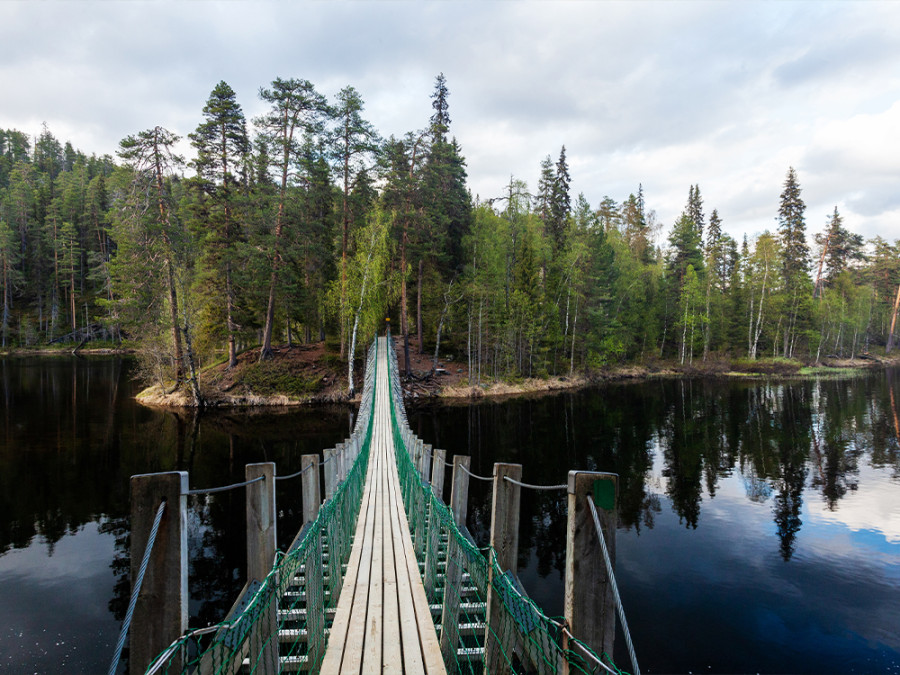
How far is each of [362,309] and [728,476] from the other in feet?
58.1

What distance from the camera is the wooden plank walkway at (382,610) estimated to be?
10.6 ft

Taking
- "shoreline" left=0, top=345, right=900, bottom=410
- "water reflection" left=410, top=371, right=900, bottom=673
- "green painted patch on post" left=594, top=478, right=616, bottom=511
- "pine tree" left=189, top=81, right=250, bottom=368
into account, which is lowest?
"water reflection" left=410, top=371, right=900, bottom=673

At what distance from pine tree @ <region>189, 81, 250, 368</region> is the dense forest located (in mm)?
89

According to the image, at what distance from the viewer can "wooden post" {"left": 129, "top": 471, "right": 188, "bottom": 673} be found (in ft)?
6.90

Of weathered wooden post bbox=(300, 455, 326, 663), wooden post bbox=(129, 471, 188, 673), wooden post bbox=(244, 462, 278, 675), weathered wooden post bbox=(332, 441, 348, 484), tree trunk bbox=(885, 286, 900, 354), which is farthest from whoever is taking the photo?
tree trunk bbox=(885, 286, 900, 354)

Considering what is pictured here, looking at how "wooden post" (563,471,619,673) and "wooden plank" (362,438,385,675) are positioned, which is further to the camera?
"wooden plank" (362,438,385,675)

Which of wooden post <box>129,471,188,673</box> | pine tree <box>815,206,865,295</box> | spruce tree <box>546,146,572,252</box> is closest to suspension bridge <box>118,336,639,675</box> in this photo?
wooden post <box>129,471,188,673</box>

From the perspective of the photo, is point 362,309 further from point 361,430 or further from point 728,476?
point 728,476

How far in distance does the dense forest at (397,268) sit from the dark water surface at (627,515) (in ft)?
21.6

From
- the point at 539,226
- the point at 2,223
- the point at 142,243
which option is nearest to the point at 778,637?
the point at 142,243

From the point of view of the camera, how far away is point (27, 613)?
649 centimetres

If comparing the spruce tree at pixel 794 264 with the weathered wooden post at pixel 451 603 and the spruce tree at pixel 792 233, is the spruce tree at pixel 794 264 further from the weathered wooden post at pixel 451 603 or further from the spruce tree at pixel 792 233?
the weathered wooden post at pixel 451 603

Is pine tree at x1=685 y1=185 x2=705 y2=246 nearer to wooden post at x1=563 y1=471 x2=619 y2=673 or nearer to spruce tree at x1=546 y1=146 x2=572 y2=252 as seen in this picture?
spruce tree at x1=546 y1=146 x2=572 y2=252

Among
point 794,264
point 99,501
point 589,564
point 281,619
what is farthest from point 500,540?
point 794,264
